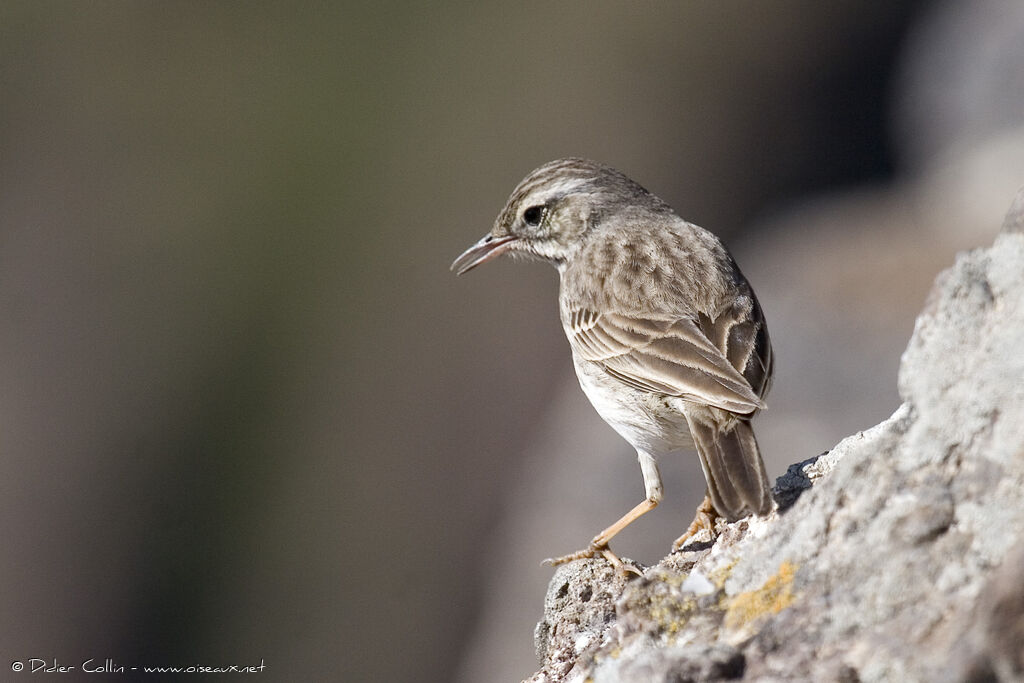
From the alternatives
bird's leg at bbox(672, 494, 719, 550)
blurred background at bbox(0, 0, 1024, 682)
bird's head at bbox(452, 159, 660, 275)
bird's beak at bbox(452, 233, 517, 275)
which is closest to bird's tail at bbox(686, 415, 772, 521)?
bird's leg at bbox(672, 494, 719, 550)

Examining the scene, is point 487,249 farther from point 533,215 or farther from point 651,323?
point 651,323

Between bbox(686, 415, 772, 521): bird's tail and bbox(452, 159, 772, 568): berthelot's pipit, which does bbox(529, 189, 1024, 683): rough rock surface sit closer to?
bbox(686, 415, 772, 521): bird's tail

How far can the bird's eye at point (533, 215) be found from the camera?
8688mm

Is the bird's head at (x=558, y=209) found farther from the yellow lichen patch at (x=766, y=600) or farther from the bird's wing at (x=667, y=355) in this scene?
the yellow lichen patch at (x=766, y=600)

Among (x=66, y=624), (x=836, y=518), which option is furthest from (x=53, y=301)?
(x=836, y=518)

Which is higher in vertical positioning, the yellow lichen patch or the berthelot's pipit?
the berthelot's pipit

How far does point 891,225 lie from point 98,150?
49.4ft

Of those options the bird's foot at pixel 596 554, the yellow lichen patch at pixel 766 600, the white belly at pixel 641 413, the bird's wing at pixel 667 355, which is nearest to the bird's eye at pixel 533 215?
the bird's wing at pixel 667 355

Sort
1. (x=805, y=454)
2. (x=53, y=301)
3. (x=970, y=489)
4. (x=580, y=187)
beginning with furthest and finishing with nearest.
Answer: (x=53, y=301), (x=805, y=454), (x=580, y=187), (x=970, y=489)

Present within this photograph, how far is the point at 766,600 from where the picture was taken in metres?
4.32

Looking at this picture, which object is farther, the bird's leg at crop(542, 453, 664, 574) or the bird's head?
the bird's head

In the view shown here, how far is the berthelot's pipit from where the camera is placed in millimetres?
6027

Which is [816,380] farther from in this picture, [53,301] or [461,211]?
[53,301]

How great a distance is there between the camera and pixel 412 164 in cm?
2669
